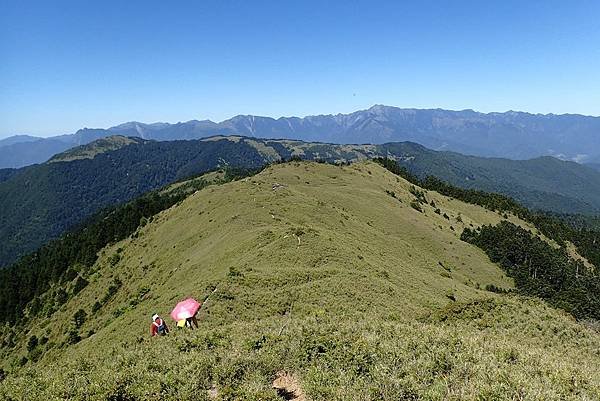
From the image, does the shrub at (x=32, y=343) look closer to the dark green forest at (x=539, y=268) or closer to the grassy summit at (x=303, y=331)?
the grassy summit at (x=303, y=331)

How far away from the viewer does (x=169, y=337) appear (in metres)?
23.1

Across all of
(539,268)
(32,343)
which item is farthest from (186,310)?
(539,268)

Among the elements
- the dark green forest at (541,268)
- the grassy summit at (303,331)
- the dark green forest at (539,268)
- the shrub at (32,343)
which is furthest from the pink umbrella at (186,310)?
the dark green forest at (539,268)

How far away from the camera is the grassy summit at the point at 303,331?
14.8m

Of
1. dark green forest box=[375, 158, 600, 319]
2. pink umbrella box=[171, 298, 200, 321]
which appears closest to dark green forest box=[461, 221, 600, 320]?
dark green forest box=[375, 158, 600, 319]

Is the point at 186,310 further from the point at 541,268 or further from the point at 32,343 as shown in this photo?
the point at 541,268

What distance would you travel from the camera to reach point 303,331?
65.8 ft

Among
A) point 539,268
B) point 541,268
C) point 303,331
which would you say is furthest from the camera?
point 541,268

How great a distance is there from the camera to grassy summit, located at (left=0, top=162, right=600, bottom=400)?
14.8 meters

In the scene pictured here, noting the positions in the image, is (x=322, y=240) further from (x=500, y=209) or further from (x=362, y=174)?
(x=500, y=209)

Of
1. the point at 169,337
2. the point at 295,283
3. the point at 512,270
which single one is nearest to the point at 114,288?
the point at 295,283

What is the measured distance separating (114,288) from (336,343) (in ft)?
209

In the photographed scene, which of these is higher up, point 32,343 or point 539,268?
point 32,343

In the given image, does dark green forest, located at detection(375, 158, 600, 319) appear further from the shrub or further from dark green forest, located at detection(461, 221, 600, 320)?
the shrub
